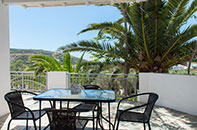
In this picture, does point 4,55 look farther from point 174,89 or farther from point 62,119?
point 174,89

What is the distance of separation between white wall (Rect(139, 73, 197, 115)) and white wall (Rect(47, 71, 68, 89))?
2.86 m

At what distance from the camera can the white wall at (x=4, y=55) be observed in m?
4.40

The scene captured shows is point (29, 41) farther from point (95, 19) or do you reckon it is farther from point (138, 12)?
point (138, 12)

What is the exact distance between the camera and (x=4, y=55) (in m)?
4.52

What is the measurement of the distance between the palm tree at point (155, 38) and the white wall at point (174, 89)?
131 centimetres

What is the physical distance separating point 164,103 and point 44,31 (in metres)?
27.5

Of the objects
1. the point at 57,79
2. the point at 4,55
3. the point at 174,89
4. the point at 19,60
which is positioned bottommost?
the point at 174,89

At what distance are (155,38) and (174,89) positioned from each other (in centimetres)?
209

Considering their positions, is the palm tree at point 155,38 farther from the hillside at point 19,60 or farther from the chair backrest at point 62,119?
the hillside at point 19,60

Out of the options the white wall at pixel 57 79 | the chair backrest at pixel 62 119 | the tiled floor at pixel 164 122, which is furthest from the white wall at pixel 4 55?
the chair backrest at pixel 62 119

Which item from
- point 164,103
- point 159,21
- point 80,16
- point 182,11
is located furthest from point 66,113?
point 80,16

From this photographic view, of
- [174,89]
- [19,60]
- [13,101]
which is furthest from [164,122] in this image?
[19,60]

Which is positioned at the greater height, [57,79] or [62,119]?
[57,79]

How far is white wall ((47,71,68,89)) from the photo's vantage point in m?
6.68
